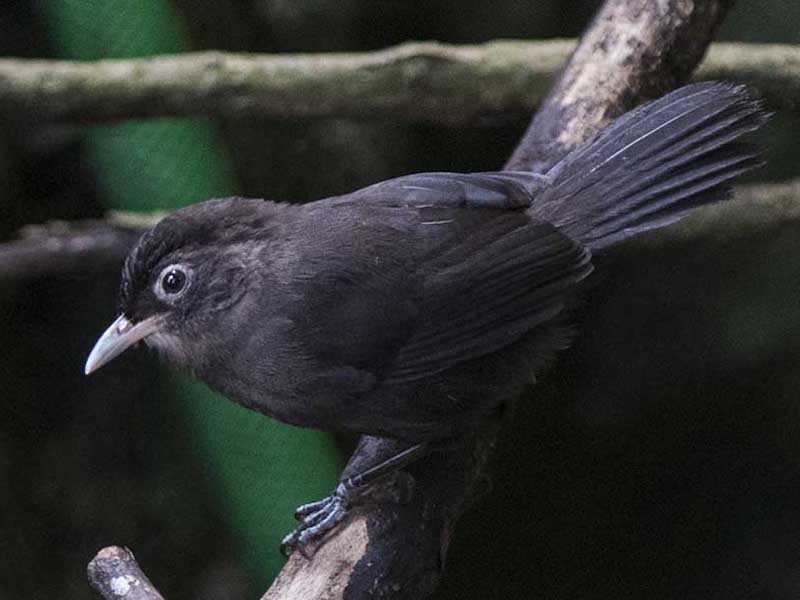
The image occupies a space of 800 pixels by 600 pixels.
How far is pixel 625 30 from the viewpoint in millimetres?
2891

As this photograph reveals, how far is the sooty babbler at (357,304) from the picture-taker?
2.30m

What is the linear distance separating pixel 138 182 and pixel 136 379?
0.94 m

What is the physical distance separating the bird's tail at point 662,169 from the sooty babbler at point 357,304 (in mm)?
107

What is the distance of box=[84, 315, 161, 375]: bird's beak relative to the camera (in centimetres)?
236

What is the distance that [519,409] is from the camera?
13.4 ft

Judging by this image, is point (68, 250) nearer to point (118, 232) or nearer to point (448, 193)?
point (118, 232)

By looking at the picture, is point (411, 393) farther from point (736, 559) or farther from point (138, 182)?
point (736, 559)

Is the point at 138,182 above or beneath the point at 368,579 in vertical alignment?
above

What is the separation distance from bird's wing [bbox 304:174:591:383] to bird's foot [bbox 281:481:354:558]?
0.29 meters

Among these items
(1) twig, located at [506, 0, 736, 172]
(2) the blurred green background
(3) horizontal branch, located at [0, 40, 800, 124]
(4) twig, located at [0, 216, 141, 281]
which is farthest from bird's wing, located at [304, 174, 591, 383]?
(2) the blurred green background

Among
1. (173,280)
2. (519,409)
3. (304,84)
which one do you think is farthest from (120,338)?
(519,409)

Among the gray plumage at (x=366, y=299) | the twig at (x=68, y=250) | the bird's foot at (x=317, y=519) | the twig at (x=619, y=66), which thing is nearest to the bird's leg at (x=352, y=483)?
the bird's foot at (x=317, y=519)

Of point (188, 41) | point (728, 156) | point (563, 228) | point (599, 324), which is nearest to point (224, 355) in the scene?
point (563, 228)

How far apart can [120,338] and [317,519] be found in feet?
1.89
